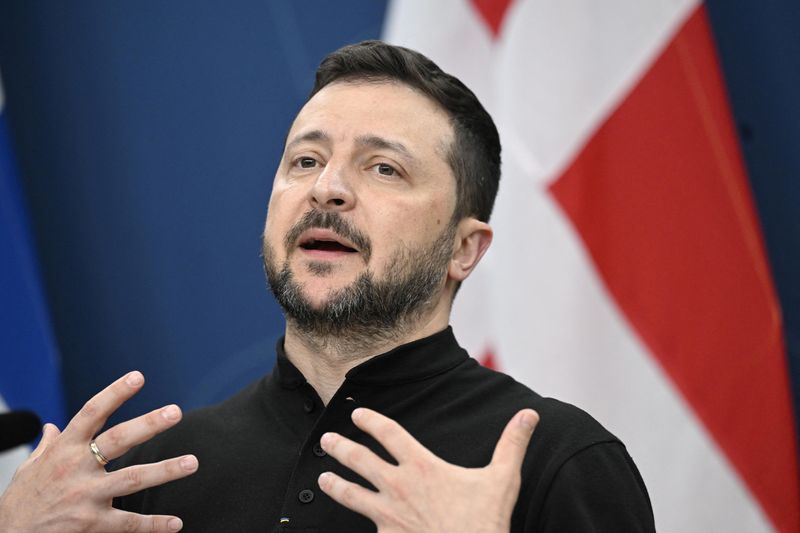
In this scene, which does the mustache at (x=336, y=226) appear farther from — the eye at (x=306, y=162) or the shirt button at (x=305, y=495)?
the shirt button at (x=305, y=495)

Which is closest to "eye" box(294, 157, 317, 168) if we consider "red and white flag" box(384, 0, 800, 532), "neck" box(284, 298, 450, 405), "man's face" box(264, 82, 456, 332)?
"man's face" box(264, 82, 456, 332)

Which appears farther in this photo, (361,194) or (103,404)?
(361,194)

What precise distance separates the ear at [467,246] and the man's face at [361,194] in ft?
0.13

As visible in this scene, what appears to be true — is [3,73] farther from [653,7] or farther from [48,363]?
[653,7]

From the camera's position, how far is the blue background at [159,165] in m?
2.37

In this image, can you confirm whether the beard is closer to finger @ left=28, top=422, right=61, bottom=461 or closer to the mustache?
the mustache

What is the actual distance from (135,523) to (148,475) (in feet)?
0.24

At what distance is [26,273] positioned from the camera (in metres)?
2.00

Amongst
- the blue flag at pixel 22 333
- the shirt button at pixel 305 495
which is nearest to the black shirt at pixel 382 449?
the shirt button at pixel 305 495

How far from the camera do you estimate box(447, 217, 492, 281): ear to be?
4.97 feet

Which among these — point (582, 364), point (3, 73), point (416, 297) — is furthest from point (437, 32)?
point (3, 73)

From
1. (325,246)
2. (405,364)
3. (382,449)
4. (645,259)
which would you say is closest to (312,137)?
(325,246)

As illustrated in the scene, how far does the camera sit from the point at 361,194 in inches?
54.6

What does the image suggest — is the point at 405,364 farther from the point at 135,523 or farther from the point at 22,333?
the point at 22,333
